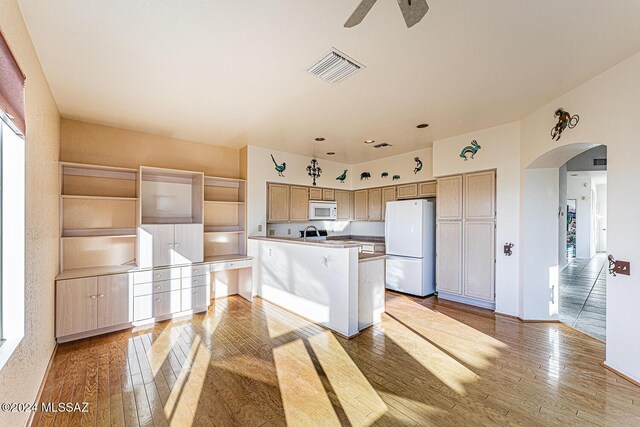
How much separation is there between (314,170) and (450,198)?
2.68 m

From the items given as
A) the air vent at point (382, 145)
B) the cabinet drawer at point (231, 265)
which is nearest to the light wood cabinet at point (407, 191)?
the air vent at point (382, 145)

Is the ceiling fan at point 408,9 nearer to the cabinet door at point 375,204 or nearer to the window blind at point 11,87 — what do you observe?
the window blind at point 11,87

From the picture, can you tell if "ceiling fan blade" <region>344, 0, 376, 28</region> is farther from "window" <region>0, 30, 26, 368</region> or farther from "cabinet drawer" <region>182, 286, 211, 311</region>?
"cabinet drawer" <region>182, 286, 211, 311</region>

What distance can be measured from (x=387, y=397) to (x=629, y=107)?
311cm

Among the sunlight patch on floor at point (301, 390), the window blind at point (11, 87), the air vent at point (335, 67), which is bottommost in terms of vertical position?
the sunlight patch on floor at point (301, 390)

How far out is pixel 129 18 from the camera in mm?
1774

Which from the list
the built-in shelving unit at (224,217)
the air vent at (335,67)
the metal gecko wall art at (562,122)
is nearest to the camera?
the air vent at (335,67)

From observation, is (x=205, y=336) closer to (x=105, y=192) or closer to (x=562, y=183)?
(x=105, y=192)

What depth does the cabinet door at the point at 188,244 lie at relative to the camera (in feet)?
12.8

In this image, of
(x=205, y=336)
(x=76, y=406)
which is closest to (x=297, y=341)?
(x=205, y=336)

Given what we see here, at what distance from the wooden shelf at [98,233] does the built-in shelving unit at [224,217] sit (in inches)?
43.3

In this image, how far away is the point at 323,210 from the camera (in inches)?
231

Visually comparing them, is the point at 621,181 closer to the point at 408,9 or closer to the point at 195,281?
the point at 408,9

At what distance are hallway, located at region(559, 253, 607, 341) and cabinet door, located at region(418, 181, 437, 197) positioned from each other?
2.56 m
